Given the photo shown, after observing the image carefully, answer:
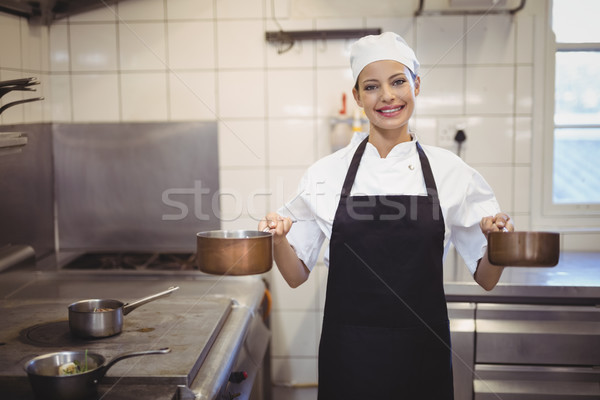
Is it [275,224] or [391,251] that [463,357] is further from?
[275,224]

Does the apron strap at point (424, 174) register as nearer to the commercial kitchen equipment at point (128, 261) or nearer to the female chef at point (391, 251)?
the female chef at point (391, 251)

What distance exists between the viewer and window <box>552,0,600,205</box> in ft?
8.26

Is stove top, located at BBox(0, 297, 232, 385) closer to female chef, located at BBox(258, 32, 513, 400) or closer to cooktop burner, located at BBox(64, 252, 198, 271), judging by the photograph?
female chef, located at BBox(258, 32, 513, 400)

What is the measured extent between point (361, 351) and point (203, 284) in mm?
764

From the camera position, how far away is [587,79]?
2555mm

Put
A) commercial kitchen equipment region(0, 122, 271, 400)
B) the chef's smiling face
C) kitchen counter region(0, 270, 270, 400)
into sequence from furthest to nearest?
the chef's smiling face → commercial kitchen equipment region(0, 122, 271, 400) → kitchen counter region(0, 270, 270, 400)

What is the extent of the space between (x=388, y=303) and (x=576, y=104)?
1.56m

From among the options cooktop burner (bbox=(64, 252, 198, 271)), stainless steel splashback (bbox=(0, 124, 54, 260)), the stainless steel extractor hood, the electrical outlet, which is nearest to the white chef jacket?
cooktop burner (bbox=(64, 252, 198, 271))

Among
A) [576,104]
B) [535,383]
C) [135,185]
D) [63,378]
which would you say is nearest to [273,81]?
[135,185]

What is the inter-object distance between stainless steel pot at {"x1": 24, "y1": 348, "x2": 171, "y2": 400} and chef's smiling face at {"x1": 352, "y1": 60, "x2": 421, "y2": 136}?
80 cm

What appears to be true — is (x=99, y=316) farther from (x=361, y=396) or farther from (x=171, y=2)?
(x=171, y=2)

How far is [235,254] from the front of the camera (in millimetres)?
1258

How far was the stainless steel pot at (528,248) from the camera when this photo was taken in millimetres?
1237

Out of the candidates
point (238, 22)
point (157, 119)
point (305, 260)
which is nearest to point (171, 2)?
point (238, 22)
